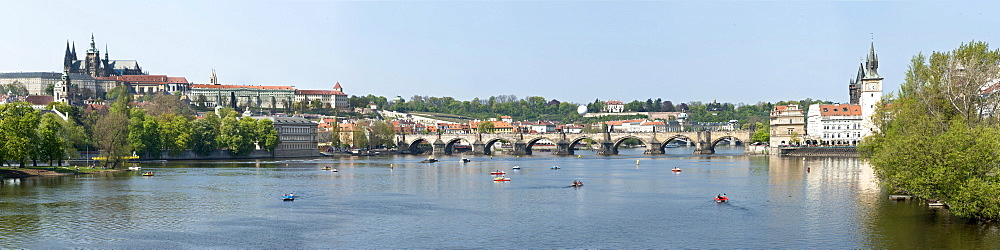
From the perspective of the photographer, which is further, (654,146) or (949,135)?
(654,146)

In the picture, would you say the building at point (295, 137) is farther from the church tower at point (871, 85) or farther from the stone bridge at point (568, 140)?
the church tower at point (871, 85)

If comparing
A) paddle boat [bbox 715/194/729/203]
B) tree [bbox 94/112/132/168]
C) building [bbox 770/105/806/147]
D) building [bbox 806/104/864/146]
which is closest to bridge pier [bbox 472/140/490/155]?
building [bbox 770/105/806/147]

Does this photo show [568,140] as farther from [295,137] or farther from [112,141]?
[112,141]

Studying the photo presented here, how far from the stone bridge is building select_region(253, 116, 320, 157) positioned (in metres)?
14.2

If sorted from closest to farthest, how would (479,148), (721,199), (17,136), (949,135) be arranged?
1. (949,135)
2. (721,199)
3. (17,136)
4. (479,148)

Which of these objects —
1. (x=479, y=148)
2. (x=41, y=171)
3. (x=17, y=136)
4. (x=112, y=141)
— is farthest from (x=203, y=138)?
(x=17, y=136)

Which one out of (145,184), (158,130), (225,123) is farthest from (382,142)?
(145,184)

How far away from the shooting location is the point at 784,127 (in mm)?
126812

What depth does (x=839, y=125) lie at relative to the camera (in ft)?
403

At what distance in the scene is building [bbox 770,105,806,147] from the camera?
12619 cm

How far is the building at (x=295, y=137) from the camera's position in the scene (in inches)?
5290

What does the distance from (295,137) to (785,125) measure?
213 ft

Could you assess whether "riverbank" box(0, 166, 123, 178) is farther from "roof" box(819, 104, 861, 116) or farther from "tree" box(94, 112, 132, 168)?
"roof" box(819, 104, 861, 116)

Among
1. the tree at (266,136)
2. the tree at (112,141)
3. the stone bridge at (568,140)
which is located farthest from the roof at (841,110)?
the tree at (112,141)
